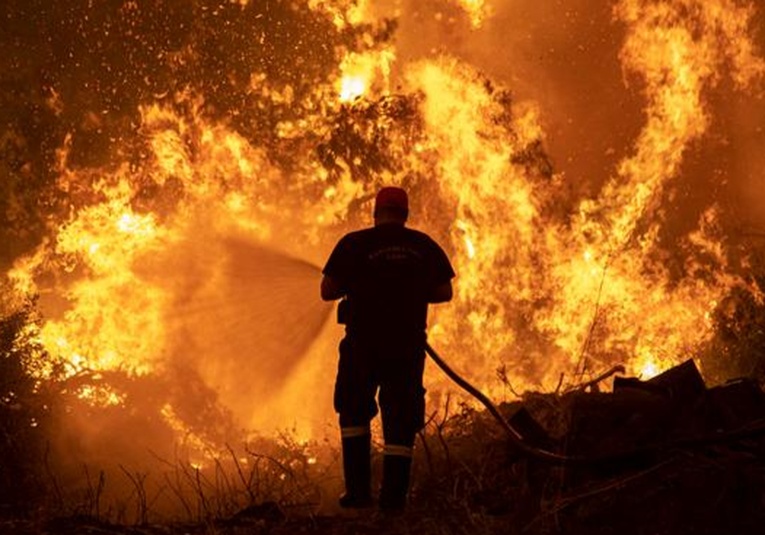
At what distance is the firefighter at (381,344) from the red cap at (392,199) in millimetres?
158

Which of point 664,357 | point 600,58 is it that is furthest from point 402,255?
point 600,58

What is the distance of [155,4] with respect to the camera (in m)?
14.2

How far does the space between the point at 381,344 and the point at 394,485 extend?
836 millimetres

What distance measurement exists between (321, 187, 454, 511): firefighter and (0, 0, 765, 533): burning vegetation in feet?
18.3

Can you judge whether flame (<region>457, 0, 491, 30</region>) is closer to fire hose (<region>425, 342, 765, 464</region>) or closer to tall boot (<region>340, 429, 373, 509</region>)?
fire hose (<region>425, 342, 765, 464</region>)

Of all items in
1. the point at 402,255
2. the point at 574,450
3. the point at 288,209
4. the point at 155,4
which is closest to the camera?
the point at 574,450

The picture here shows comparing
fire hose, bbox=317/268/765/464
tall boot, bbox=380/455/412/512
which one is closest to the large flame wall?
fire hose, bbox=317/268/765/464

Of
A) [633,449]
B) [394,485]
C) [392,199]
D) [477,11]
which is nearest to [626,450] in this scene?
[633,449]

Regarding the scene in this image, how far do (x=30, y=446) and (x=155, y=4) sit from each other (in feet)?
32.6

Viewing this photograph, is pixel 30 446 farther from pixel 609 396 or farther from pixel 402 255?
pixel 609 396

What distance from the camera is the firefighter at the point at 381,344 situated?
4262 mm

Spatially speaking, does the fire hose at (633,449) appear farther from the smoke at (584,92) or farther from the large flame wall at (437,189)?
the smoke at (584,92)

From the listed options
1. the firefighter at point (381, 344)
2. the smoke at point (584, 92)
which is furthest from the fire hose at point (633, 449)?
the smoke at point (584, 92)

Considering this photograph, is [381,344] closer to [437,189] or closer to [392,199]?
[392,199]
